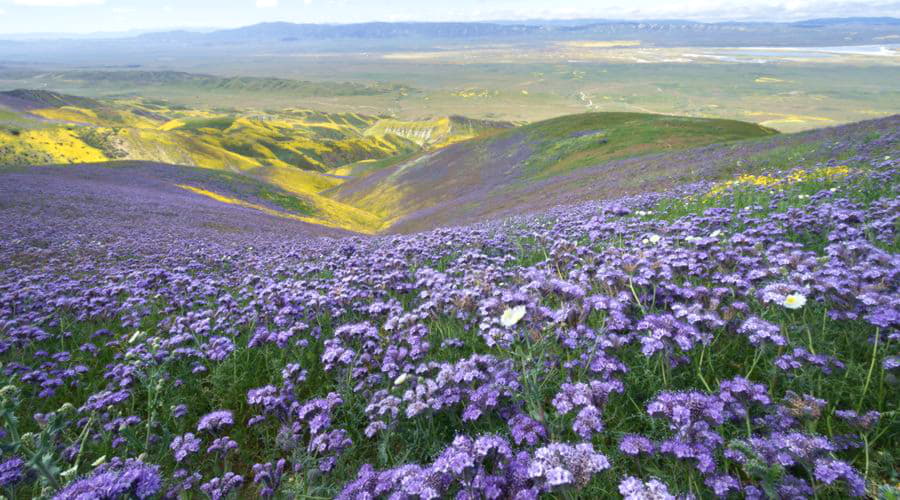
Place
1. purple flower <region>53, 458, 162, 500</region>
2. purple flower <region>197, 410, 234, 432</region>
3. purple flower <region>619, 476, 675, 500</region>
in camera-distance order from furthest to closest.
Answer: purple flower <region>197, 410, 234, 432</region> < purple flower <region>53, 458, 162, 500</region> < purple flower <region>619, 476, 675, 500</region>

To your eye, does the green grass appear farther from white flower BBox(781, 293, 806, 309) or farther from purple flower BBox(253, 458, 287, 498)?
purple flower BBox(253, 458, 287, 498)

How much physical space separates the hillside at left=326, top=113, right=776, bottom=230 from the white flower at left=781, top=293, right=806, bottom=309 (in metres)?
21.4

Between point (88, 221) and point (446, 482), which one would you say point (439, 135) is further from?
point (446, 482)

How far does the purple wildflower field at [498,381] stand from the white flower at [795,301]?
1.1 inches

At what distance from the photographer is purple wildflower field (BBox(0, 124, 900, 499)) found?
2561mm

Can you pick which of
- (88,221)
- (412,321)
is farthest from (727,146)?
(88,221)

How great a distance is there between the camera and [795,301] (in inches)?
134

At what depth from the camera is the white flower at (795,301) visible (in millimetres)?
3354

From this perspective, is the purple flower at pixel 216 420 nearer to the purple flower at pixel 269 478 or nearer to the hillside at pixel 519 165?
the purple flower at pixel 269 478

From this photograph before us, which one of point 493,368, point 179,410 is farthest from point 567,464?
point 179,410

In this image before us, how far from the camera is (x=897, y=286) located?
394 centimetres

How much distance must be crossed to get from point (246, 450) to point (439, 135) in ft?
532

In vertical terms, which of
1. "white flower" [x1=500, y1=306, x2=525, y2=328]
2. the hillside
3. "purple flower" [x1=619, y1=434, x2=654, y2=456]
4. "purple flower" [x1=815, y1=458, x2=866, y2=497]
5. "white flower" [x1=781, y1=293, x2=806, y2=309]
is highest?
"white flower" [x1=500, y1=306, x2=525, y2=328]

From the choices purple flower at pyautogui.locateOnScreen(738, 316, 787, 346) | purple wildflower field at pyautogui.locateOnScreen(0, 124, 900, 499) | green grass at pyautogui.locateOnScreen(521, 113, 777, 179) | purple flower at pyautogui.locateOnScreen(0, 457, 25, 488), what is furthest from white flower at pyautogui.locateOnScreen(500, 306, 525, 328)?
green grass at pyautogui.locateOnScreen(521, 113, 777, 179)
